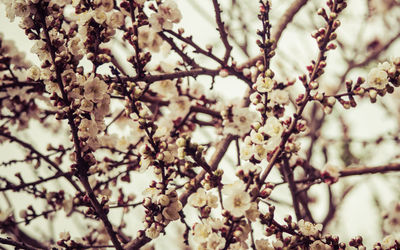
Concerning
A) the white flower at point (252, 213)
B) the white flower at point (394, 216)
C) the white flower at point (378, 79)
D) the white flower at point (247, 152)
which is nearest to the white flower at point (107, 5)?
the white flower at point (247, 152)

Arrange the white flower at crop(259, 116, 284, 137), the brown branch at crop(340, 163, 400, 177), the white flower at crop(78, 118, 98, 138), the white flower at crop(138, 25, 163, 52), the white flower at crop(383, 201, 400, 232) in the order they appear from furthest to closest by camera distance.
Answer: the white flower at crop(383, 201, 400, 232), the white flower at crop(138, 25, 163, 52), the brown branch at crop(340, 163, 400, 177), the white flower at crop(78, 118, 98, 138), the white flower at crop(259, 116, 284, 137)

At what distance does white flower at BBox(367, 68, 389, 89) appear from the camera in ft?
5.33

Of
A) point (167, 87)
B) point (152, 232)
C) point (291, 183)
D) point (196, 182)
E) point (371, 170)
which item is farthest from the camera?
point (167, 87)

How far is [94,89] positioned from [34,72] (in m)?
0.36

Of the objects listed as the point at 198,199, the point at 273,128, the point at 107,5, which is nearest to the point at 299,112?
the point at 273,128

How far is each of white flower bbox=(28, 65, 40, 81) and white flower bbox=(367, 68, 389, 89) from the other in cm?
161

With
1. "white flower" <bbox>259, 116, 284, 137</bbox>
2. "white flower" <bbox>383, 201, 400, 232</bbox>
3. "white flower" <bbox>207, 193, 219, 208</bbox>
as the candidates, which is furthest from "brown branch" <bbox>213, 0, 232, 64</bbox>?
"white flower" <bbox>383, 201, 400, 232</bbox>

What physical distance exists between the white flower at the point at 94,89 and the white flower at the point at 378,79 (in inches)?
49.2

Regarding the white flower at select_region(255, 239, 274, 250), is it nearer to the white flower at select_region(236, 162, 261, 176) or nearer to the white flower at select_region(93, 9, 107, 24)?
the white flower at select_region(236, 162, 261, 176)

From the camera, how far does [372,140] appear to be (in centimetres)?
365

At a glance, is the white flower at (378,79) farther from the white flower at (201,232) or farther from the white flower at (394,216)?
the white flower at (394,216)

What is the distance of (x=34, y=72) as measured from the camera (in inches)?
68.4

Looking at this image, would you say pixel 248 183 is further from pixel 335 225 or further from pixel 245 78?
pixel 335 225

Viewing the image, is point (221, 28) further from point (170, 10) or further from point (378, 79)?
point (378, 79)
